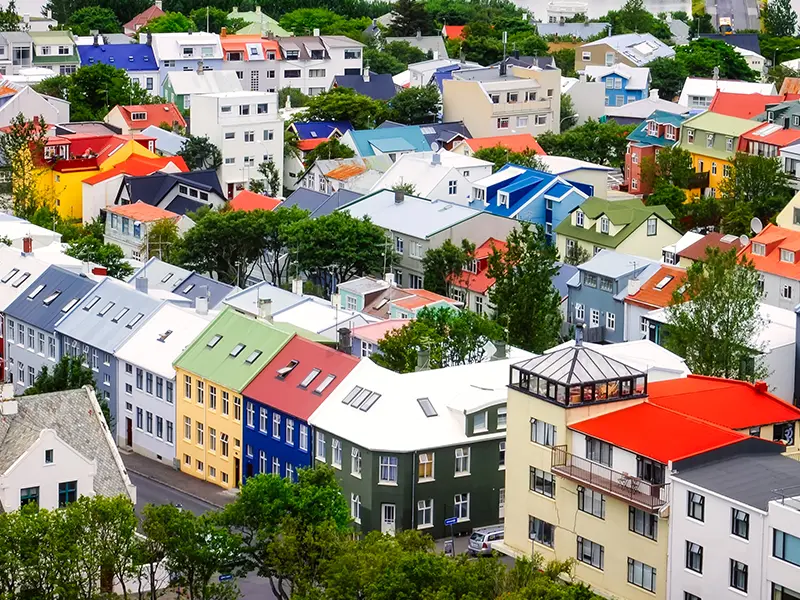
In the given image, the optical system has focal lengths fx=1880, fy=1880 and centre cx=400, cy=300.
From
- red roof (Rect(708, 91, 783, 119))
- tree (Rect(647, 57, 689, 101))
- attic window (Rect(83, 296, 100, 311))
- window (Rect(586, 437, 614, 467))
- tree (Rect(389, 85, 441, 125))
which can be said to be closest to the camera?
window (Rect(586, 437, 614, 467))

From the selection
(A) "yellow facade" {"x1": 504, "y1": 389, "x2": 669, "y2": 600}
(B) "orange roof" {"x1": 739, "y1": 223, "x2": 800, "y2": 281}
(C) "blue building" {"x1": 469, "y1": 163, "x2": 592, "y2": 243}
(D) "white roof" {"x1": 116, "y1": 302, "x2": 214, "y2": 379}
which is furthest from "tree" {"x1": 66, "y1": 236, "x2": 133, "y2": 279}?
(A) "yellow facade" {"x1": 504, "y1": 389, "x2": 669, "y2": 600}

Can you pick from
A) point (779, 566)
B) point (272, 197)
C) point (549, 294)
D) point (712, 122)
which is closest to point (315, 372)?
point (549, 294)

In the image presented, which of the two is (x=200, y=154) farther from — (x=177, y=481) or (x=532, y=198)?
(x=177, y=481)

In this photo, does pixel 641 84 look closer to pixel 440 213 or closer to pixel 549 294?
pixel 440 213

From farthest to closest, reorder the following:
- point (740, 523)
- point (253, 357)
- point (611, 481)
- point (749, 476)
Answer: point (253, 357) → point (611, 481) → point (749, 476) → point (740, 523)

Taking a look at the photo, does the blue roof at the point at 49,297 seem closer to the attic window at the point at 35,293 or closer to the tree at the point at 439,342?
the attic window at the point at 35,293

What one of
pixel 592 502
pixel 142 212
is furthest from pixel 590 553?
pixel 142 212

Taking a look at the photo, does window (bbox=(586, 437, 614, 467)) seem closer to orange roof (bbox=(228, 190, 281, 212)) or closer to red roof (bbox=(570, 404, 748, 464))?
red roof (bbox=(570, 404, 748, 464))
